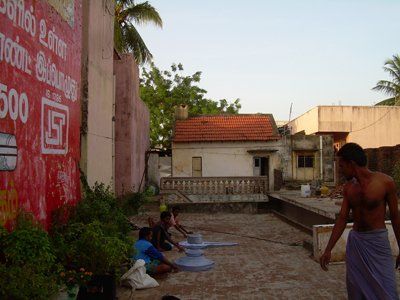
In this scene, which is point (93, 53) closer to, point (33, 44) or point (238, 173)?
point (33, 44)

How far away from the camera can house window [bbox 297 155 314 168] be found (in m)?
26.1

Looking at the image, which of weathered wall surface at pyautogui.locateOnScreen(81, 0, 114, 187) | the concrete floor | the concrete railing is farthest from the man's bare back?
the concrete railing

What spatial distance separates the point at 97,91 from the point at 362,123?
26.0 m

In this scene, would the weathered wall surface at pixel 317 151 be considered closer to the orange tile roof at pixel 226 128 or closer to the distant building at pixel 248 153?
the distant building at pixel 248 153

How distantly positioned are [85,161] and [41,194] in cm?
251

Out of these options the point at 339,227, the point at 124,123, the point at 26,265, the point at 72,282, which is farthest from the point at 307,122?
the point at 26,265

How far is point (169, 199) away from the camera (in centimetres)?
1895

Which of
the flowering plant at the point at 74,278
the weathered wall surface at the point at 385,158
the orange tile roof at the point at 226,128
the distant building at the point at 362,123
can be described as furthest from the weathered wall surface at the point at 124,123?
the distant building at the point at 362,123

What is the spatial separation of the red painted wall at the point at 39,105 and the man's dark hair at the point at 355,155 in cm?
377

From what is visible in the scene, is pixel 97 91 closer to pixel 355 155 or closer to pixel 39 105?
pixel 39 105

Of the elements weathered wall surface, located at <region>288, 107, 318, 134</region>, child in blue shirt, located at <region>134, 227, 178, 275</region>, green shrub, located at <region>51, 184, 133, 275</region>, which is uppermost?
weathered wall surface, located at <region>288, 107, 318, 134</region>

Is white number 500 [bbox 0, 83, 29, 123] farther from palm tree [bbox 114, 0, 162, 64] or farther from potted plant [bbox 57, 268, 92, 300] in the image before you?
palm tree [bbox 114, 0, 162, 64]

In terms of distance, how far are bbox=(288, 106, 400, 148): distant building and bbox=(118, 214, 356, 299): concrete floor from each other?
2081 cm

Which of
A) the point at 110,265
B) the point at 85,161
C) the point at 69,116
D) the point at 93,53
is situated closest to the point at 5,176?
the point at 110,265
